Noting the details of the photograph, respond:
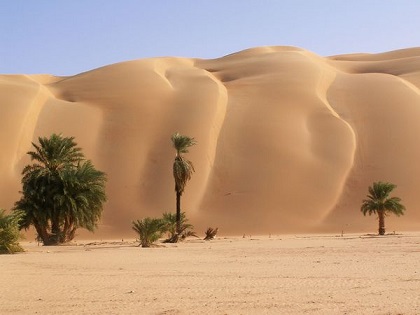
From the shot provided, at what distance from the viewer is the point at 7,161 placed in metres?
51.7

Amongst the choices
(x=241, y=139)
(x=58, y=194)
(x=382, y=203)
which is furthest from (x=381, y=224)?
(x=58, y=194)

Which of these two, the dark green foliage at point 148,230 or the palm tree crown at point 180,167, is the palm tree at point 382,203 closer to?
the palm tree crown at point 180,167

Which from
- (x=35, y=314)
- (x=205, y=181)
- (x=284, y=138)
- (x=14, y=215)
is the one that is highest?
(x=284, y=138)

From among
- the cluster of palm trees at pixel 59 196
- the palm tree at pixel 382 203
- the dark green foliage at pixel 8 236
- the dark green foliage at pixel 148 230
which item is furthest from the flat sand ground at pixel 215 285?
the palm tree at pixel 382 203

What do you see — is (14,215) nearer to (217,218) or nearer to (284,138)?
(217,218)

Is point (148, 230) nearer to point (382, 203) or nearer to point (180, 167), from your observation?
point (180, 167)

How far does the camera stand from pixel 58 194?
103 feet

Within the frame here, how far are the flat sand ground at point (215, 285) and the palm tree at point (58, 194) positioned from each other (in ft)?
39.4

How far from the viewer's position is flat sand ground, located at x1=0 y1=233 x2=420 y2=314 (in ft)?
33.2

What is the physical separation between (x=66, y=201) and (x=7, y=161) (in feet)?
72.6

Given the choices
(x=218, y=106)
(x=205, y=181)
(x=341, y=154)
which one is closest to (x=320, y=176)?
(x=341, y=154)

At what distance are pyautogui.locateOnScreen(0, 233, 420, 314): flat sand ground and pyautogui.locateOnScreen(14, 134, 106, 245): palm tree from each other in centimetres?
1201

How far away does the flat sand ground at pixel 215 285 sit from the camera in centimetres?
1012

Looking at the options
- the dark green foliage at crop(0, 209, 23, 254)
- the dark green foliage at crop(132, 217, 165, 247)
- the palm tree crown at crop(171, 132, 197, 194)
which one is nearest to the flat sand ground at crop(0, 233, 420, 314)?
the dark green foliage at crop(0, 209, 23, 254)
